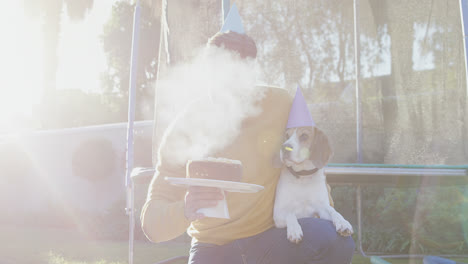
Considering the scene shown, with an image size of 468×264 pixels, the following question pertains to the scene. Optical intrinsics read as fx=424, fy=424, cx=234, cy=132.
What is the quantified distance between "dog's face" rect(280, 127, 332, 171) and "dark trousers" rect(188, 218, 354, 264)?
335 millimetres

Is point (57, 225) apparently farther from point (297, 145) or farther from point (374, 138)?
point (297, 145)

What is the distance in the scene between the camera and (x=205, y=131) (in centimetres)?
203

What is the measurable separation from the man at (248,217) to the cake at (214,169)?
0.29 m

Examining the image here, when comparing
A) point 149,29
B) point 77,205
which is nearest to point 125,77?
point 149,29

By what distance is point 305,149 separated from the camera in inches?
84.9

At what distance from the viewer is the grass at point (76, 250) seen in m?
5.36

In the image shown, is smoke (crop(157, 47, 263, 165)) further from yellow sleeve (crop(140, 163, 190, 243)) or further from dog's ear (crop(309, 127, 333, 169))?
dog's ear (crop(309, 127, 333, 169))

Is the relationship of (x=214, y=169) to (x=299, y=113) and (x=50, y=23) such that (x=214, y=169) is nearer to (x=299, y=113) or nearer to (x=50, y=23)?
(x=299, y=113)

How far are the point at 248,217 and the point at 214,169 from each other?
512 millimetres

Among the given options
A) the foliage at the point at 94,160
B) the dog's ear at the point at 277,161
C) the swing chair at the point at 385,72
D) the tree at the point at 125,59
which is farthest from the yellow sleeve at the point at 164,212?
the tree at the point at 125,59

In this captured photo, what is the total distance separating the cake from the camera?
4.90ft

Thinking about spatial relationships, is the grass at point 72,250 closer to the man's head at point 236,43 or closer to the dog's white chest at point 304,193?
the dog's white chest at point 304,193

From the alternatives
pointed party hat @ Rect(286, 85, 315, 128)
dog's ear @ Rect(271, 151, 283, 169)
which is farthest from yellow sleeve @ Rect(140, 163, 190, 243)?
pointed party hat @ Rect(286, 85, 315, 128)

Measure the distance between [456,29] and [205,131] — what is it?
4358 mm
